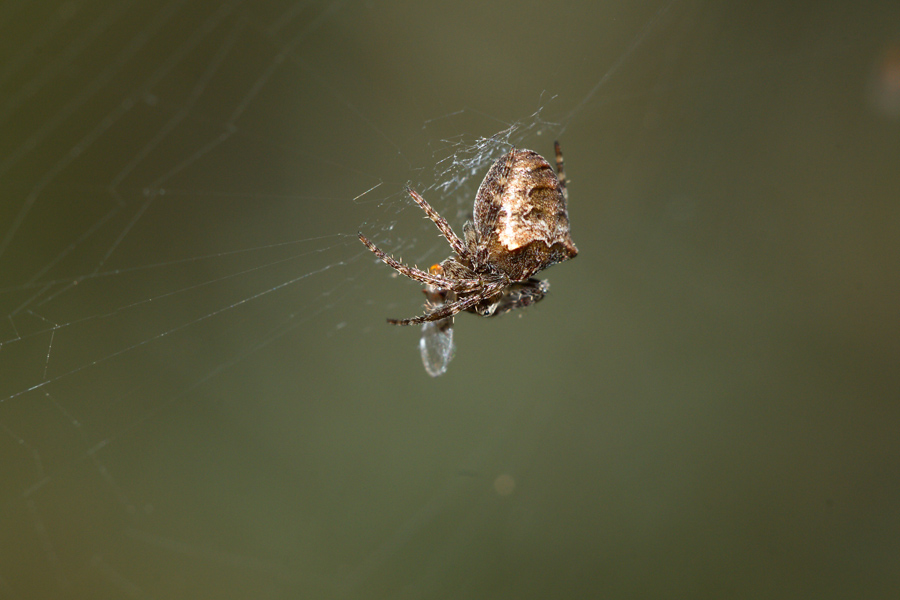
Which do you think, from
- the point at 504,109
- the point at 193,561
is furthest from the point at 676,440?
the point at 193,561

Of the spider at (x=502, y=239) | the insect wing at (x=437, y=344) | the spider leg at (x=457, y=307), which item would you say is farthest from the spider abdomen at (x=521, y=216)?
the insect wing at (x=437, y=344)

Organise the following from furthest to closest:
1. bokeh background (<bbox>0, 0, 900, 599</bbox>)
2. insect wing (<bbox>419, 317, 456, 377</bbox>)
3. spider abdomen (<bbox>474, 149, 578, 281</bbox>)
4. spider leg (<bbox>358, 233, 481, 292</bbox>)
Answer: bokeh background (<bbox>0, 0, 900, 599</bbox>) → insect wing (<bbox>419, 317, 456, 377</bbox>) → spider leg (<bbox>358, 233, 481, 292</bbox>) → spider abdomen (<bbox>474, 149, 578, 281</bbox>)

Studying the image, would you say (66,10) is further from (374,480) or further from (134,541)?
(374,480)

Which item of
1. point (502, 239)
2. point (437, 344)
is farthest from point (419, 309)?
point (502, 239)

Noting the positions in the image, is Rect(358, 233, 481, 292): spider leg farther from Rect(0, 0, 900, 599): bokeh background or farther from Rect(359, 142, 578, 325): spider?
Rect(0, 0, 900, 599): bokeh background

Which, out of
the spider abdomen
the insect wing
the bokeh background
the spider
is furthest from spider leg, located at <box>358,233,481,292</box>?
the bokeh background

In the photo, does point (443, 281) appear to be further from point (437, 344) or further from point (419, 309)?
point (419, 309)
